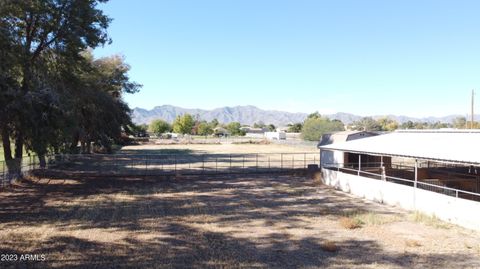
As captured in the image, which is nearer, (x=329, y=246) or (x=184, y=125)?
(x=329, y=246)

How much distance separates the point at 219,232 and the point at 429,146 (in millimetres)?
12709

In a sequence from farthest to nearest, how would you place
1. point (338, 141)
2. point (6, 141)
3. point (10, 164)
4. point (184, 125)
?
point (184, 125) → point (338, 141) → point (6, 141) → point (10, 164)

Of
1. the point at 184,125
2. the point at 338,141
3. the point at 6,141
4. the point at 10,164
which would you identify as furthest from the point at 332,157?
the point at 184,125

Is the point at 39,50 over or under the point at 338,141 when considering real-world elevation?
over

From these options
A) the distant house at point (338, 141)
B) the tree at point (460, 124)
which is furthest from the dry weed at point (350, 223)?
the tree at point (460, 124)

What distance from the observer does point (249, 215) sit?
1691 cm

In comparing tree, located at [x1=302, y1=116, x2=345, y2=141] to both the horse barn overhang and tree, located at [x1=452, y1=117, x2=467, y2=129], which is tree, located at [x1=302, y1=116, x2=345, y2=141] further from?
the horse barn overhang

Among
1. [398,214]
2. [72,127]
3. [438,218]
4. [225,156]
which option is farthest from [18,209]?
[225,156]

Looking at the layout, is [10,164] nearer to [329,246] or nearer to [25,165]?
[25,165]

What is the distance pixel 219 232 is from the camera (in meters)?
13.9

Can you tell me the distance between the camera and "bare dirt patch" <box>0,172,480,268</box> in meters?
10.9

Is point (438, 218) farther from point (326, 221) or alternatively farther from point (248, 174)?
point (248, 174)

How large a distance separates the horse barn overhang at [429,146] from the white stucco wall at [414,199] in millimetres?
1545

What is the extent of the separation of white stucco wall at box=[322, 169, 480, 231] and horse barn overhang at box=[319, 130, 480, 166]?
60.8 inches
